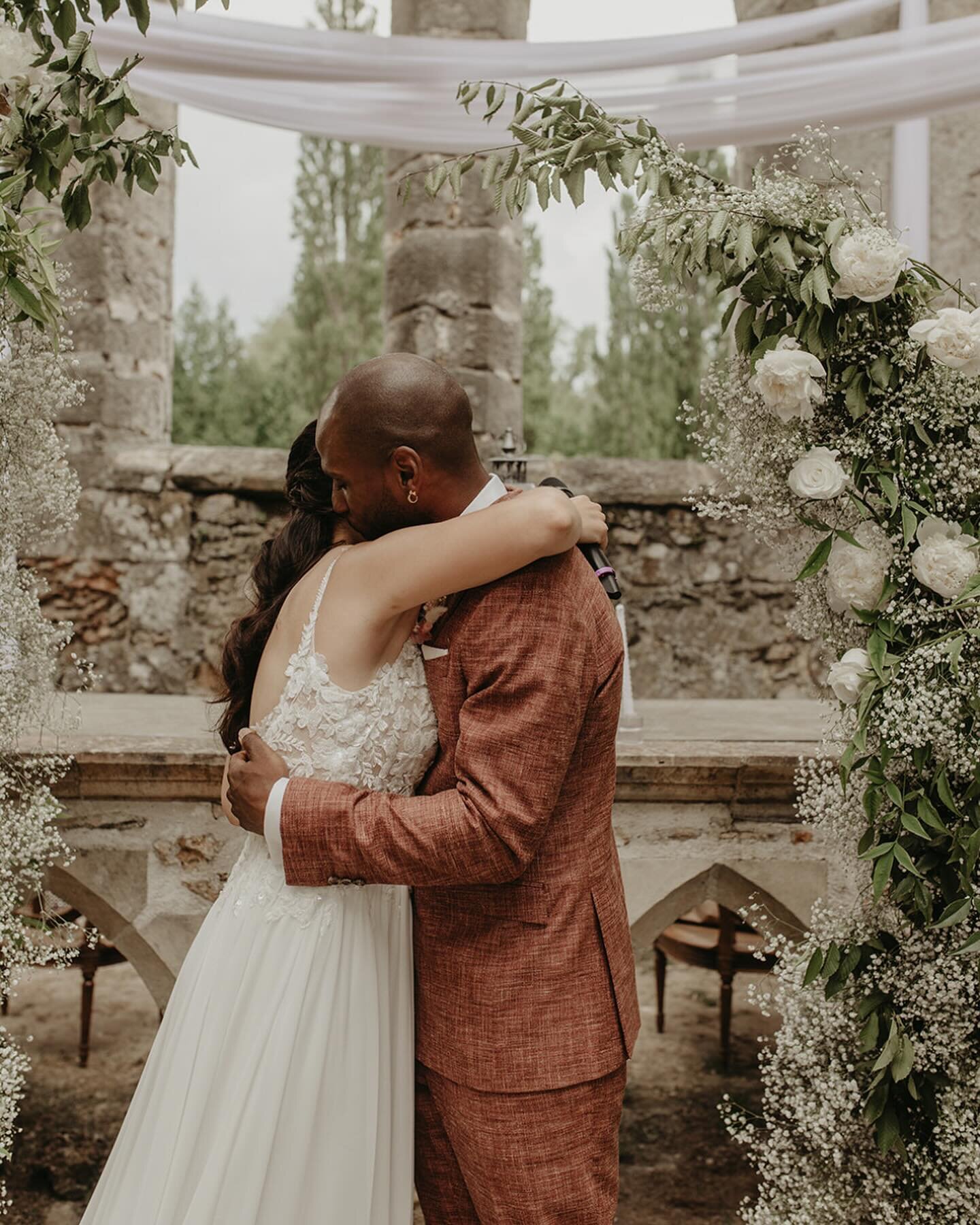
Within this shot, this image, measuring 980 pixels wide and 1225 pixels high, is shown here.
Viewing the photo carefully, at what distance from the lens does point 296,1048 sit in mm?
1577

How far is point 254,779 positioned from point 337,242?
13595mm

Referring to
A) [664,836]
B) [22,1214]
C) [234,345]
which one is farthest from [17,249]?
[234,345]

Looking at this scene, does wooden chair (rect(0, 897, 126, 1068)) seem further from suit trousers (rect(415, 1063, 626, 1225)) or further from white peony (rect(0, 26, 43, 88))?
white peony (rect(0, 26, 43, 88))

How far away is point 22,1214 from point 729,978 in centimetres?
233

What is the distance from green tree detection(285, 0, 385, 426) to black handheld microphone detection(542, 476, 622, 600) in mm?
12357

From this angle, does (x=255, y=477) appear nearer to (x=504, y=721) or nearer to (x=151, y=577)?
(x=151, y=577)

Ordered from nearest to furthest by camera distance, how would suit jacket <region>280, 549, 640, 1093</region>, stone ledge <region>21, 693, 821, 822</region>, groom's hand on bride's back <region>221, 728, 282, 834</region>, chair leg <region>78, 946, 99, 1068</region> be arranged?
suit jacket <region>280, 549, 640, 1093</region>, groom's hand on bride's back <region>221, 728, 282, 834</region>, stone ledge <region>21, 693, 821, 822</region>, chair leg <region>78, 946, 99, 1068</region>

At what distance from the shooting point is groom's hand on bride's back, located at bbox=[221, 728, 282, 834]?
1.58 meters

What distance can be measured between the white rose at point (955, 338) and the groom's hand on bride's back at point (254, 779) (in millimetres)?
1279

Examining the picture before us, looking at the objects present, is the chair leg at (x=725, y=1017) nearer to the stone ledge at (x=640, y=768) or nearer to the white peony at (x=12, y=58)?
the stone ledge at (x=640, y=768)

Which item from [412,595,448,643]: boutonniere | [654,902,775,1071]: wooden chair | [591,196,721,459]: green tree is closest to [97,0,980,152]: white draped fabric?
[412,595,448,643]: boutonniere

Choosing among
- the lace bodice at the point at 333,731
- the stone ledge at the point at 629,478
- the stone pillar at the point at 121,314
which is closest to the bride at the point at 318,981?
the lace bodice at the point at 333,731

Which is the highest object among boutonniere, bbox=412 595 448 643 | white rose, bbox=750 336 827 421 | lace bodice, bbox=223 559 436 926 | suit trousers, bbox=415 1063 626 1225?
white rose, bbox=750 336 827 421

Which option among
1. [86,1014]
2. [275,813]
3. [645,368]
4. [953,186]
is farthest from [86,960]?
[645,368]
